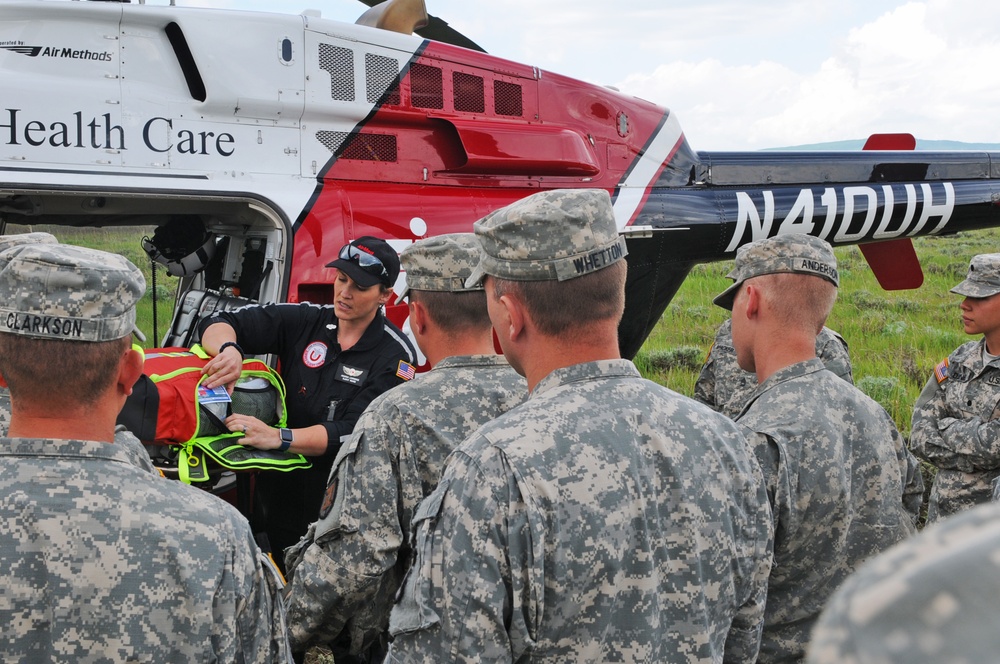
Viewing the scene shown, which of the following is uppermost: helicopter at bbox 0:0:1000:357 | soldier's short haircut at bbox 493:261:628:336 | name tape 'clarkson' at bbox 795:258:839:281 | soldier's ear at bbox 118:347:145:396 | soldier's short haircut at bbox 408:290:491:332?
helicopter at bbox 0:0:1000:357

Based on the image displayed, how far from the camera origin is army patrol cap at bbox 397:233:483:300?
246 centimetres

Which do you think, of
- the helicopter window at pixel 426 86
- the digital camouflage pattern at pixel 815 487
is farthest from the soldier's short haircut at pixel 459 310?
the helicopter window at pixel 426 86

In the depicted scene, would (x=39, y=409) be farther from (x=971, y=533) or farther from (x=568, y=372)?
(x=971, y=533)

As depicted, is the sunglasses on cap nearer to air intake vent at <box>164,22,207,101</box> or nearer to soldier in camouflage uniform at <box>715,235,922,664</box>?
air intake vent at <box>164,22,207,101</box>

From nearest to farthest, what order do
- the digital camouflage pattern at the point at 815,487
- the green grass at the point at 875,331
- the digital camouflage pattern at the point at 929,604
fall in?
the digital camouflage pattern at the point at 929,604 < the digital camouflage pattern at the point at 815,487 < the green grass at the point at 875,331

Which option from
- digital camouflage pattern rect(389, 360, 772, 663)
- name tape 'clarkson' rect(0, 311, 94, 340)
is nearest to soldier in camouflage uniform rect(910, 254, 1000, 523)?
digital camouflage pattern rect(389, 360, 772, 663)

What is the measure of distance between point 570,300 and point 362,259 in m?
1.90

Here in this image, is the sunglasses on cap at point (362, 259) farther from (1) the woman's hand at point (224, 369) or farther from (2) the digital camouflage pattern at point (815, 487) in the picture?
(2) the digital camouflage pattern at point (815, 487)

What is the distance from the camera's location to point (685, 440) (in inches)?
66.7

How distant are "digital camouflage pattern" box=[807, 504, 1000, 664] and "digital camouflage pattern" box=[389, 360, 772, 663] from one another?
41.0 inches

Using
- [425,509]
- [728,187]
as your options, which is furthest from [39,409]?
[728,187]

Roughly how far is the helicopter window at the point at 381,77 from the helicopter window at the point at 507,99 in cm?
60

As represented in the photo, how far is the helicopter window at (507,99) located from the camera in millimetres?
4805

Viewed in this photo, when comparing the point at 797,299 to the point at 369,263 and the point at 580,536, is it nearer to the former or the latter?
the point at 580,536
